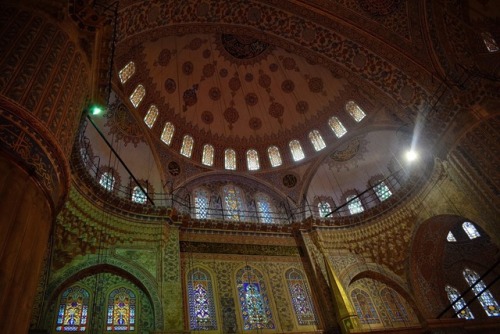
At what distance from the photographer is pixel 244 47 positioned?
1389 cm

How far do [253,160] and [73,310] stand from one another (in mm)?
8887

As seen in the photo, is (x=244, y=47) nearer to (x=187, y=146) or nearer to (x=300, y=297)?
(x=187, y=146)

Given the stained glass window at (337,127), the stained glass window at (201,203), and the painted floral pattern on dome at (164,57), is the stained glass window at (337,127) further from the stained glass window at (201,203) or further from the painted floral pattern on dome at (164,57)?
the painted floral pattern on dome at (164,57)

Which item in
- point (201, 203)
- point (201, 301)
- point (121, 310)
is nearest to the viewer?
point (121, 310)

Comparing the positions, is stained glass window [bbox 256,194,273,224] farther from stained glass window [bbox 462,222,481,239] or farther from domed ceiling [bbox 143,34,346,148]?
stained glass window [bbox 462,222,481,239]

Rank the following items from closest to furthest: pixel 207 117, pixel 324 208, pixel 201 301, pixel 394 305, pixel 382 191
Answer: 1. pixel 201 301
2. pixel 394 305
3. pixel 382 191
4. pixel 324 208
5. pixel 207 117

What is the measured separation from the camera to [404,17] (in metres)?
9.79

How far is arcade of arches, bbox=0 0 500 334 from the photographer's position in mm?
5398

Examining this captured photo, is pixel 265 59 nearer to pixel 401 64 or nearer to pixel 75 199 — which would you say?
pixel 401 64

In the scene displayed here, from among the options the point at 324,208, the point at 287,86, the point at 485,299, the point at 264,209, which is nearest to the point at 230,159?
the point at 264,209

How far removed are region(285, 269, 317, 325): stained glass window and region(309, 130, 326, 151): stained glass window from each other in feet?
17.8

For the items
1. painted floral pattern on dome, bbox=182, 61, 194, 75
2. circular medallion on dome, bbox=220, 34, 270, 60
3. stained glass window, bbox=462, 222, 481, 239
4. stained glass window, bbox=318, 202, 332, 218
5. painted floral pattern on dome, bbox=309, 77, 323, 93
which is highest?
circular medallion on dome, bbox=220, 34, 270, 60

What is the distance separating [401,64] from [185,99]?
804cm

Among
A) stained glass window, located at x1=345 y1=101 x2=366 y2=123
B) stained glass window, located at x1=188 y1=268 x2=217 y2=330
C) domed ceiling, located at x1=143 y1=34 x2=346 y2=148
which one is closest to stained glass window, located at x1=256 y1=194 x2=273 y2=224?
domed ceiling, located at x1=143 y1=34 x2=346 y2=148
